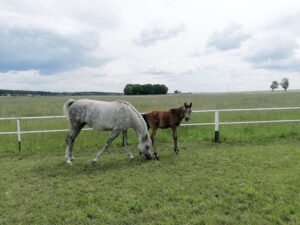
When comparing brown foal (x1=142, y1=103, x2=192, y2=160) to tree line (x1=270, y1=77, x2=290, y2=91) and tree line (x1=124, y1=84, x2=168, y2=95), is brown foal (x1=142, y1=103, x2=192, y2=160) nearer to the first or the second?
tree line (x1=124, y1=84, x2=168, y2=95)

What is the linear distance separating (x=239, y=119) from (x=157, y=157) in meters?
6.50

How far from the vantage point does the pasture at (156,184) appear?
3557mm

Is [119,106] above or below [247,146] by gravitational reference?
above

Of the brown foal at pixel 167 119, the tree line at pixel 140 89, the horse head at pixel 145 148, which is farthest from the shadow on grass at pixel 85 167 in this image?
the tree line at pixel 140 89

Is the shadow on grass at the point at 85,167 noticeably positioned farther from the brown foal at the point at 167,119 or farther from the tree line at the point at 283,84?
the tree line at the point at 283,84

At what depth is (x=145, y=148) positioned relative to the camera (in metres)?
6.51

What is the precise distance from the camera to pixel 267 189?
14.1ft

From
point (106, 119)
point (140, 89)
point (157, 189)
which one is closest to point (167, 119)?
point (106, 119)

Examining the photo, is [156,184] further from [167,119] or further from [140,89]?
[140,89]

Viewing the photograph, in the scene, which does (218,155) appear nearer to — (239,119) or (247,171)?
(247,171)

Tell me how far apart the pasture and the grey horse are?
1.41 ft

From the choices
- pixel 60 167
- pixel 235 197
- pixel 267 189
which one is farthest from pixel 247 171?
pixel 60 167

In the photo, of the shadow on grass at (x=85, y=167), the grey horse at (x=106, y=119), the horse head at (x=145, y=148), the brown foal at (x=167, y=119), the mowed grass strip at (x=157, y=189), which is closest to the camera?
the mowed grass strip at (x=157, y=189)

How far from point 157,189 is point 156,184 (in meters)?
0.25
